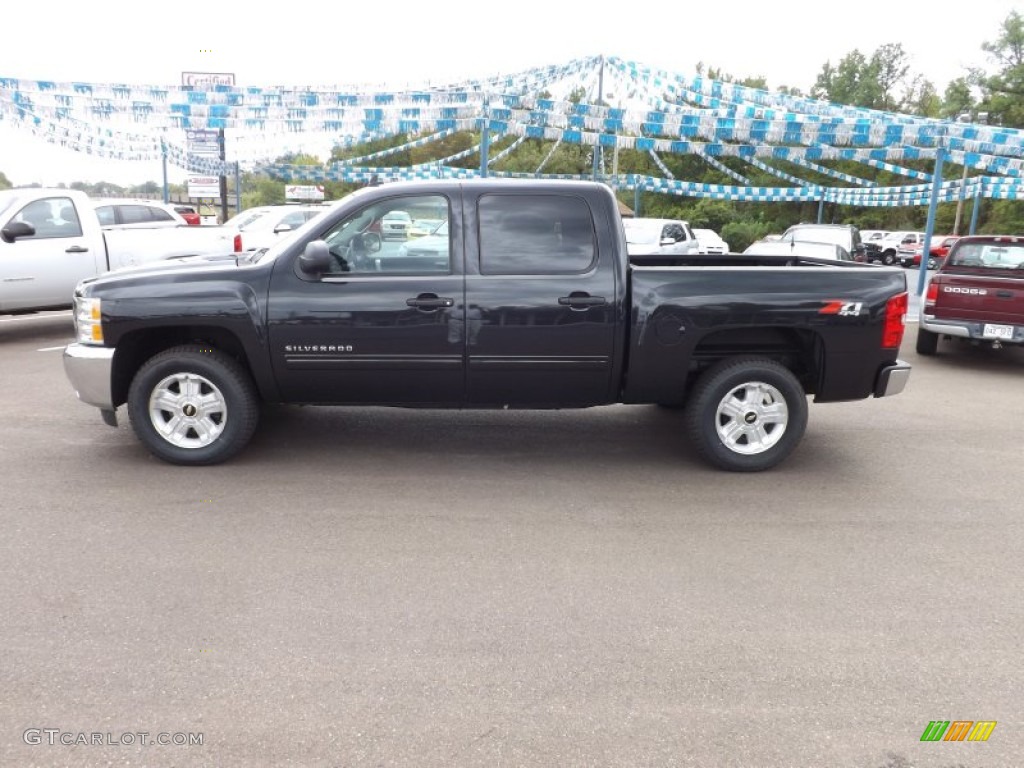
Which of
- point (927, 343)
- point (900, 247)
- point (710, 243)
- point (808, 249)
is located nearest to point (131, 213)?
point (808, 249)

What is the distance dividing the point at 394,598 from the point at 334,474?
6.07 ft

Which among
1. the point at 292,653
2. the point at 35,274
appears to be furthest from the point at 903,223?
the point at 292,653

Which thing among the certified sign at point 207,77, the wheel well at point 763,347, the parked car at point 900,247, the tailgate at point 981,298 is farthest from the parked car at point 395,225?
the parked car at point 900,247

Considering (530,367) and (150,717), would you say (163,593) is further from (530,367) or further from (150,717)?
(530,367)

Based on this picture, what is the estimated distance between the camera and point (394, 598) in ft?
12.4

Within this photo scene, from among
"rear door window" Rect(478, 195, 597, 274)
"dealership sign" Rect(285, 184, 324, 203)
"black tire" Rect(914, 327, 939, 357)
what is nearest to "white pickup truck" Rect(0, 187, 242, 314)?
"rear door window" Rect(478, 195, 597, 274)

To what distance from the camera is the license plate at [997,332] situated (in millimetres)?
9414

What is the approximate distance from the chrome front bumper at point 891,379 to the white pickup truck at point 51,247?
9.40 metres

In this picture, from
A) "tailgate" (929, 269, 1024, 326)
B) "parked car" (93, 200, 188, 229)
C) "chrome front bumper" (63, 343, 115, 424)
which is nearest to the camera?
"chrome front bumper" (63, 343, 115, 424)

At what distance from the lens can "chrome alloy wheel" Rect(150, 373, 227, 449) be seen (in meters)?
5.52

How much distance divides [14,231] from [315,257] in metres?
6.77

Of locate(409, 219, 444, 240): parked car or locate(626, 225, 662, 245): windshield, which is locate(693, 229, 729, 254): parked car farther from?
locate(409, 219, 444, 240): parked car
